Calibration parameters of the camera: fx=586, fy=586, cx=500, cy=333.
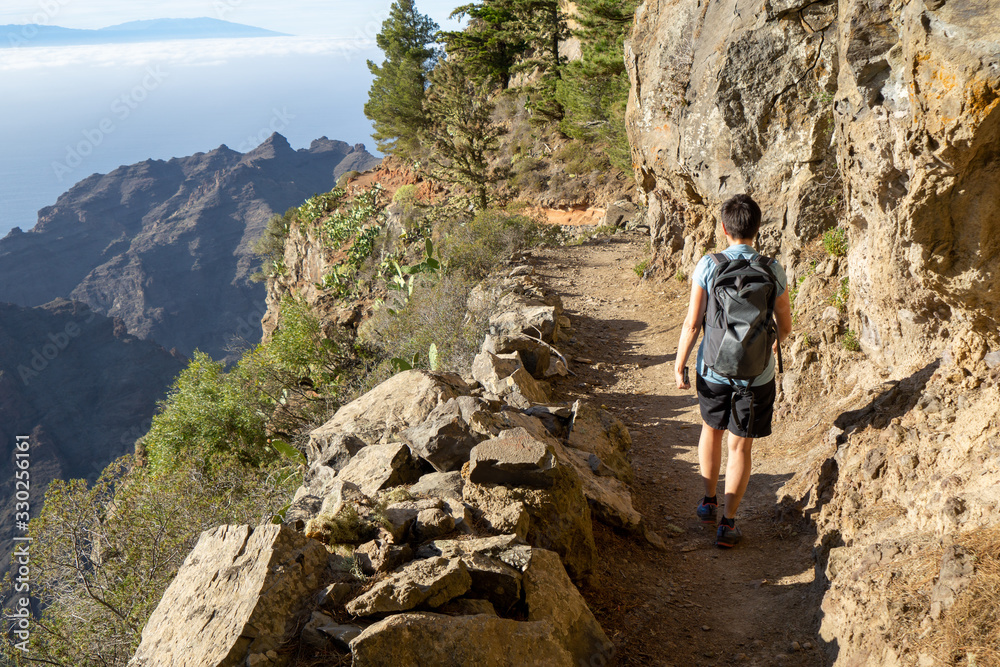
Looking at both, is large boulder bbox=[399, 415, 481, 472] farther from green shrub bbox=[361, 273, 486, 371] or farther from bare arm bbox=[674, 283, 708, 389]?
green shrub bbox=[361, 273, 486, 371]

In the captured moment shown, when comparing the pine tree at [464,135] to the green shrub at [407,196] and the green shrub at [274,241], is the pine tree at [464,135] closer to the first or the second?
the green shrub at [407,196]

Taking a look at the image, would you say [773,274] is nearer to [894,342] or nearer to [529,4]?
[894,342]

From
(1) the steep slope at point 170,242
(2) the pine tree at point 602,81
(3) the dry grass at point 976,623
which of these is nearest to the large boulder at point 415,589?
(3) the dry grass at point 976,623

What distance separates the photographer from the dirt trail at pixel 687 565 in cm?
279

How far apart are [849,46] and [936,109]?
4.94 ft

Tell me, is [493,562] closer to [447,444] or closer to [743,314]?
[447,444]

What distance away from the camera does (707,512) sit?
3.78 m

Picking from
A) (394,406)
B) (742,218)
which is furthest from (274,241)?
(742,218)

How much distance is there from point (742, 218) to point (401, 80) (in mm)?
27599

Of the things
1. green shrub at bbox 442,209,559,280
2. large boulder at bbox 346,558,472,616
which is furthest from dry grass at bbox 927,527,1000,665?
green shrub at bbox 442,209,559,280

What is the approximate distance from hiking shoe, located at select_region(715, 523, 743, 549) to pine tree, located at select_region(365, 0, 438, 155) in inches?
1025

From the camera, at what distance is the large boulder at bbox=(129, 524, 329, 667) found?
221cm

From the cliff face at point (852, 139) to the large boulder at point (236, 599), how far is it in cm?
319

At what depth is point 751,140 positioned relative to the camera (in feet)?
20.7
